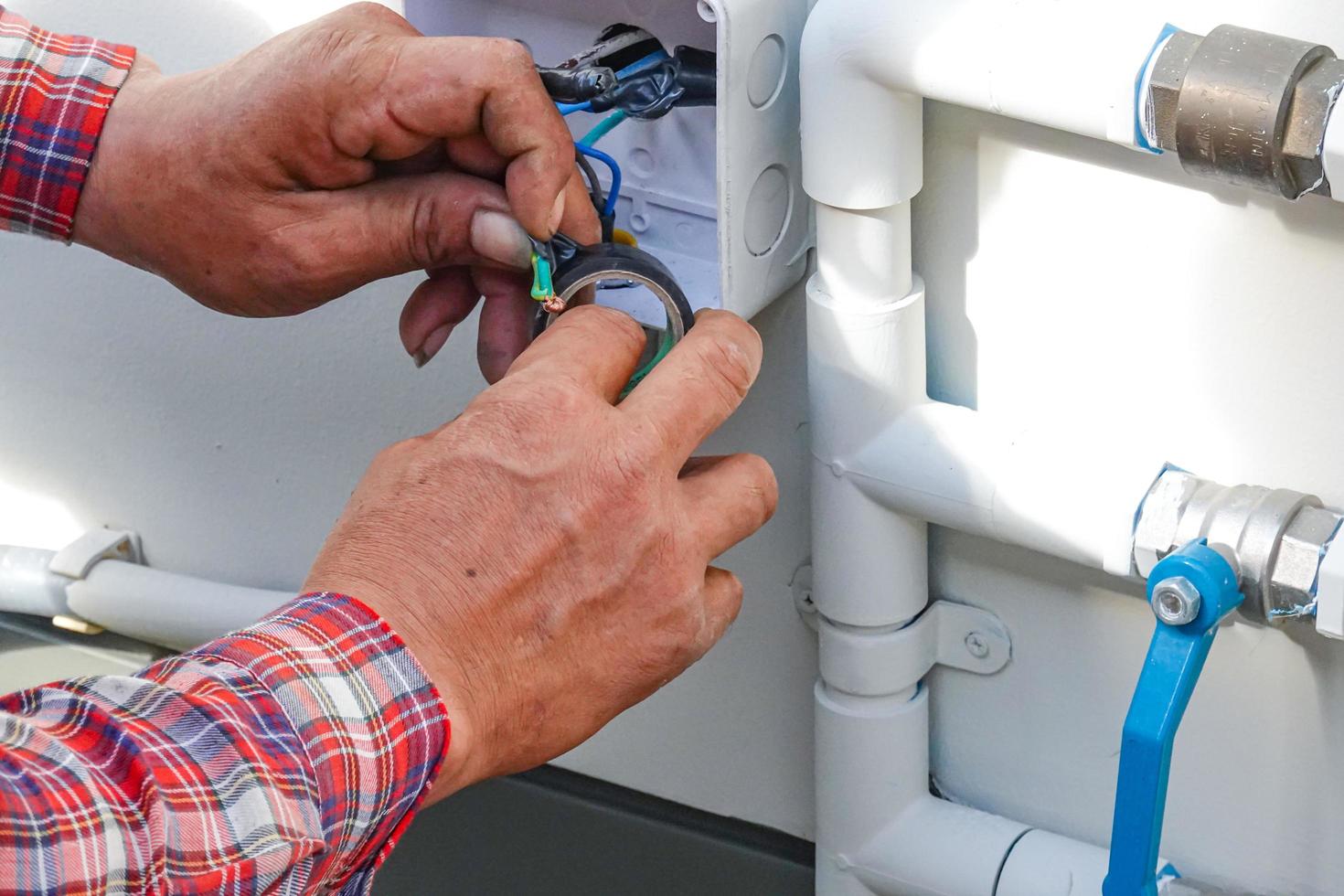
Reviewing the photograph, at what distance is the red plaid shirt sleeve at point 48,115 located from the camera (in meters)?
0.73

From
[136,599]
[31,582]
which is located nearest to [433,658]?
[136,599]

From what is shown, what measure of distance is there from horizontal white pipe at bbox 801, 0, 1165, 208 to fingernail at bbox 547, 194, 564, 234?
0.11 metres

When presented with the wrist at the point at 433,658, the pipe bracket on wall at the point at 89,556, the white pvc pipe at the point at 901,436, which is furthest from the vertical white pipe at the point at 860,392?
the pipe bracket on wall at the point at 89,556

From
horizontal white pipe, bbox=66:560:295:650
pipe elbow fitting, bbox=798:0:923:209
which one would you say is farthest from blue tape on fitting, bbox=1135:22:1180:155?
horizontal white pipe, bbox=66:560:295:650

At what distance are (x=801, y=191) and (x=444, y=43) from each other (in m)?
0.19

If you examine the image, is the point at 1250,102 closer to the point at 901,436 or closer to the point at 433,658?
the point at 901,436

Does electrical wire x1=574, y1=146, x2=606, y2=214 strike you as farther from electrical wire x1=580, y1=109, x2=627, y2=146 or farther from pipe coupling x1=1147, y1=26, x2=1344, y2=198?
pipe coupling x1=1147, y1=26, x2=1344, y2=198

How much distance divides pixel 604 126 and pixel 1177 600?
36 cm

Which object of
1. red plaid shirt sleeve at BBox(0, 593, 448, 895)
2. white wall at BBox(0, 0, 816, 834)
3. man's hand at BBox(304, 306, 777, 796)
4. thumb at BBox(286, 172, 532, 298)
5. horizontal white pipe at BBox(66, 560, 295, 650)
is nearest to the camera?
red plaid shirt sleeve at BBox(0, 593, 448, 895)

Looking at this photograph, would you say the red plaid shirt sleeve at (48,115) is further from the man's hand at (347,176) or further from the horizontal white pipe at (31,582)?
the horizontal white pipe at (31,582)

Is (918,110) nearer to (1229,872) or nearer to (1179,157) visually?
(1179,157)

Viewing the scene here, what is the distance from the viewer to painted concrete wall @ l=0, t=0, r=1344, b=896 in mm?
608

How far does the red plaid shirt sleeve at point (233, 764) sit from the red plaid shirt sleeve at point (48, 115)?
0.34 meters

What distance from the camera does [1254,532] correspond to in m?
0.58
